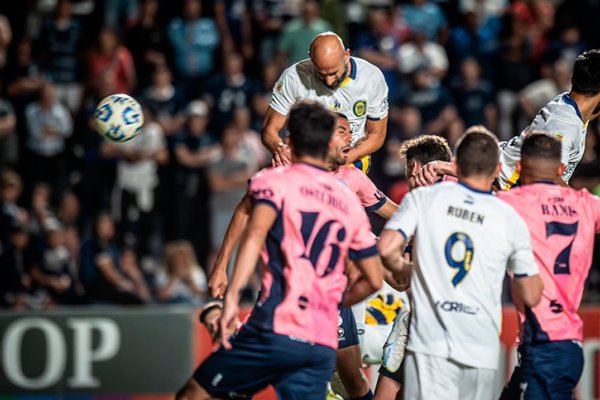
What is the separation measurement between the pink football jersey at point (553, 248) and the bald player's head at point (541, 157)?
0.07 meters

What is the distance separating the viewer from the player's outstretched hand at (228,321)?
6.73m

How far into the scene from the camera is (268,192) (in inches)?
267

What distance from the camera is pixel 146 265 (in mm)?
15242

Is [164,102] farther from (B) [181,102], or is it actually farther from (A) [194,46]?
(A) [194,46]

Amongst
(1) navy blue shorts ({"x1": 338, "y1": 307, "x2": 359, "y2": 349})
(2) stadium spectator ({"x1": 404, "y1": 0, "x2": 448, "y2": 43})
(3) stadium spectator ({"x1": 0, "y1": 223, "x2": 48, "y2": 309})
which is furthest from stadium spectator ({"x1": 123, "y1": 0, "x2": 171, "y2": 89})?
(1) navy blue shorts ({"x1": 338, "y1": 307, "x2": 359, "y2": 349})

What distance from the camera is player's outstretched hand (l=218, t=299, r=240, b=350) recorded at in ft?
22.1

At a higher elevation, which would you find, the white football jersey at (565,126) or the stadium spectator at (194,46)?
the stadium spectator at (194,46)

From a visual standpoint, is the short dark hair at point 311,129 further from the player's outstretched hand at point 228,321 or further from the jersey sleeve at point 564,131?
the jersey sleeve at point 564,131

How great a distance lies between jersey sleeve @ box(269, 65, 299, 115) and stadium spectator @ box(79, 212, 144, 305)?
598 cm

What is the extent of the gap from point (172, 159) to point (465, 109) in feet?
13.7

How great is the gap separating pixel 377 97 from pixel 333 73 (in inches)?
26.7

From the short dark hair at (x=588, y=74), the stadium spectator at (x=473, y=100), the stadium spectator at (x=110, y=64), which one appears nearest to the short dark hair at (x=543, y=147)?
the short dark hair at (x=588, y=74)

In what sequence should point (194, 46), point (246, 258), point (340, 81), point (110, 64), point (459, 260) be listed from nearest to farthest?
point (246, 258) → point (459, 260) → point (340, 81) → point (110, 64) → point (194, 46)

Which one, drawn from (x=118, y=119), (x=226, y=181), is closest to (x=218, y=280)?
(x=118, y=119)
